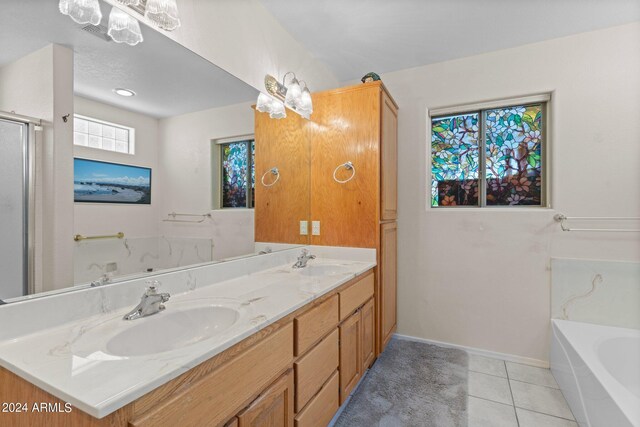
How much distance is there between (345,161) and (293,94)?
0.63 m

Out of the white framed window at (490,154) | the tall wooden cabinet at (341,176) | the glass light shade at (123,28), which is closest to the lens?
the glass light shade at (123,28)

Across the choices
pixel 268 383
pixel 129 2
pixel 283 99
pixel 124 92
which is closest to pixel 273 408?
pixel 268 383

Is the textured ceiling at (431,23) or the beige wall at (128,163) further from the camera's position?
the textured ceiling at (431,23)

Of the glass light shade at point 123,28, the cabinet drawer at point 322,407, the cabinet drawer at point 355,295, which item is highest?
the glass light shade at point 123,28

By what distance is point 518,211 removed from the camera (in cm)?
229

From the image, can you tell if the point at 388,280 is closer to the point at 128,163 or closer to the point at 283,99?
the point at 283,99

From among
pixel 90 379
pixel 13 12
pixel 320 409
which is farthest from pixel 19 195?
pixel 320 409

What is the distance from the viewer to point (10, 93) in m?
0.84

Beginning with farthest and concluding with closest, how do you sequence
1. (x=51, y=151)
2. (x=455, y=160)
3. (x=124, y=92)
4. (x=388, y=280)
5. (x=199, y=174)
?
(x=455, y=160), (x=388, y=280), (x=199, y=174), (x=124, y=92), (x=51, y=151)

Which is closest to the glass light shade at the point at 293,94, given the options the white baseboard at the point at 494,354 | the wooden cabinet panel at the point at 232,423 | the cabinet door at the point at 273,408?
the cabinet door at the point at 273,408

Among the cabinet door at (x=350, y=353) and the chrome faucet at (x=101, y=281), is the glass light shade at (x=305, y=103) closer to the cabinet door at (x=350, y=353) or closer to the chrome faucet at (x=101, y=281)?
the cabinet door at (x=350, y=353)

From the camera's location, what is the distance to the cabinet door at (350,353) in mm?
1619

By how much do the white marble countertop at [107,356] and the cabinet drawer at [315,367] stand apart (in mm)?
266

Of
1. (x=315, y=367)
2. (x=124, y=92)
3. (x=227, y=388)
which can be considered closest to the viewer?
(x=227, y=388)
